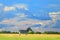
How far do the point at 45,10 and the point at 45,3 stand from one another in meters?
0.09

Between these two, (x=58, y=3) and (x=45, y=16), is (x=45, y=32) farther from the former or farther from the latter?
(x=58, y=3)

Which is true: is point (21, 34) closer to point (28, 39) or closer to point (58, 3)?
point (28, 39)

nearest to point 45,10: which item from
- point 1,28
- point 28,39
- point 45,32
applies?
point 45,32

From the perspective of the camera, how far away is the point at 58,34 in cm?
226

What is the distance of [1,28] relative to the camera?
229 centimetres

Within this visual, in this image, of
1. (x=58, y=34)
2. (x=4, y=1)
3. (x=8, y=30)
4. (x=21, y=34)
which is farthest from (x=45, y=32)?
(x=4, y=1)

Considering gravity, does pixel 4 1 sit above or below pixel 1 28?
above

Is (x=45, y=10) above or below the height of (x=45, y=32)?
above

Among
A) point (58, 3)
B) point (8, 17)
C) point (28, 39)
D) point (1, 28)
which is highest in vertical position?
point (58, 3)

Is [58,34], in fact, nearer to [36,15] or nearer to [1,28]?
[36,15]

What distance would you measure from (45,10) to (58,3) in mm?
190

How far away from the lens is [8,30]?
2.28 metres

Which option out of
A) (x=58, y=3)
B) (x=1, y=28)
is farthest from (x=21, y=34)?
(x=58, y=3)

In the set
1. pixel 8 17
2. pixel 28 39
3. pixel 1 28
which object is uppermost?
pixel 8 17
